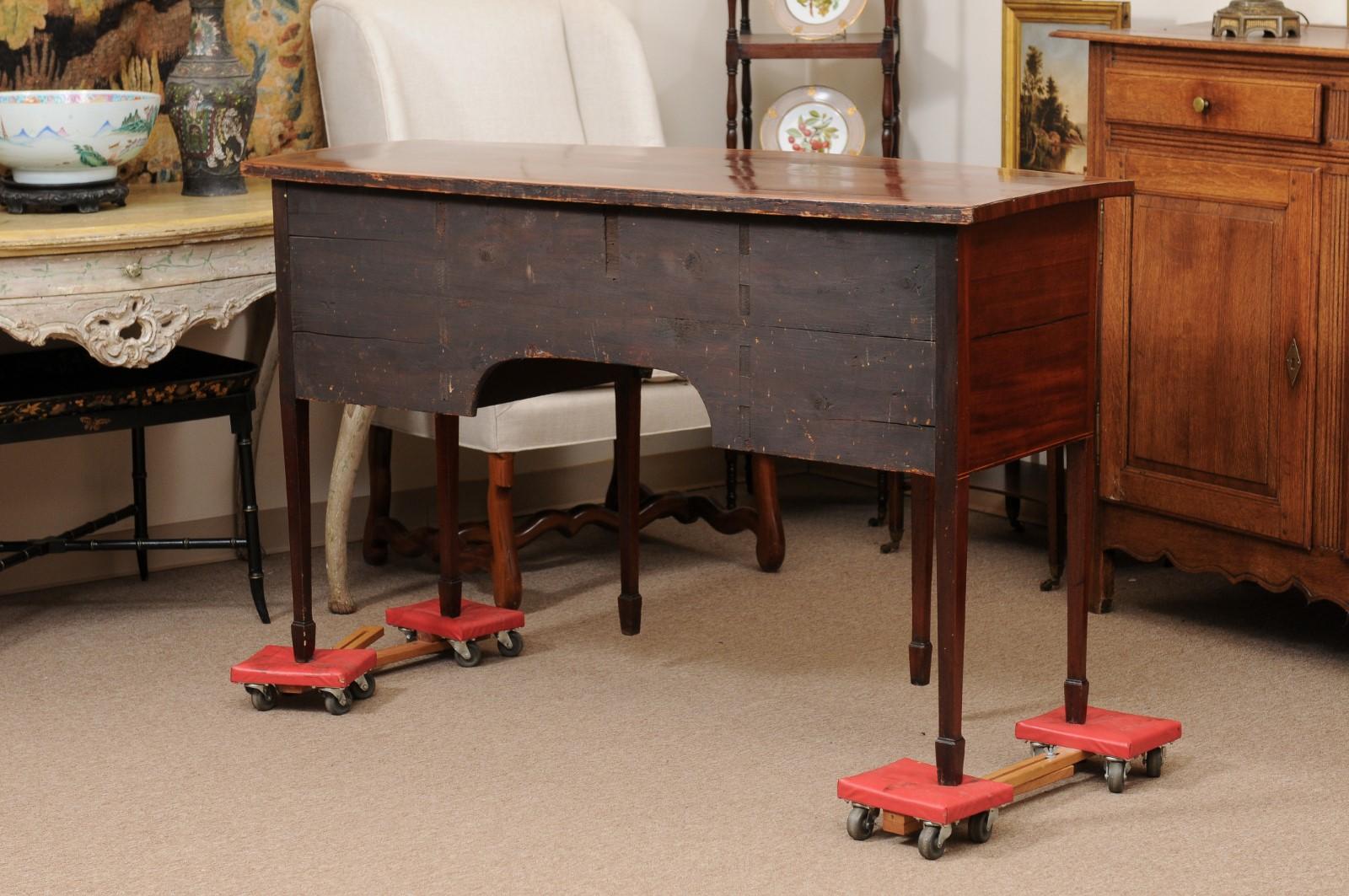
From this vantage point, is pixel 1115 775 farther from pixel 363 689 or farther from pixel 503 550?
pixel 503 550

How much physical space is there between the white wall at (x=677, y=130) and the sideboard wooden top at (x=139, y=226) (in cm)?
58

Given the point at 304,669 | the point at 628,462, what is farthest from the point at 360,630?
the point at 628,462

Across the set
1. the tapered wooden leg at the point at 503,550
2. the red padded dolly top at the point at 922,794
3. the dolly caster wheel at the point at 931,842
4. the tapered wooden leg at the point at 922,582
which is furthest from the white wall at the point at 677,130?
the dolly caster wheel at the point at 931,842

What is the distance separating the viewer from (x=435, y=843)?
2748 mm

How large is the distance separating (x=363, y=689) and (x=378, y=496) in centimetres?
104

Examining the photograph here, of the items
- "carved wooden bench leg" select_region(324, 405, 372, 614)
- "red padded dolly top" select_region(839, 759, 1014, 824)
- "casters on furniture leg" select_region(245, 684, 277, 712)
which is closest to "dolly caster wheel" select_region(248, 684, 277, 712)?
"casters on furniture leg" select_region(245, 684, 277, 712)

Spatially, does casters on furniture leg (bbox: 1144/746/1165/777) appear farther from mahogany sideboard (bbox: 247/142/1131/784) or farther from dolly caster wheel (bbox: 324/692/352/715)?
dolly caster wheel (bbox: 324/692/352/715)

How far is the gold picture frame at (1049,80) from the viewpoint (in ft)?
14.3

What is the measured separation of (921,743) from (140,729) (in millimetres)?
1371

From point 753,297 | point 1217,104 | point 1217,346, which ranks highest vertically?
point 1217,104

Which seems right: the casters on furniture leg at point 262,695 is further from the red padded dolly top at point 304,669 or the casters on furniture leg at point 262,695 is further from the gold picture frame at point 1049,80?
the gold picture frame at point 1049,80

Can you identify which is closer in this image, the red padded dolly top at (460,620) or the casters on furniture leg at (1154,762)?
the casters on furniture leg at (1154,762)

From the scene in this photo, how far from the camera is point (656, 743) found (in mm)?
3158

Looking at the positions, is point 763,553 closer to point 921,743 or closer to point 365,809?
point 921,743
